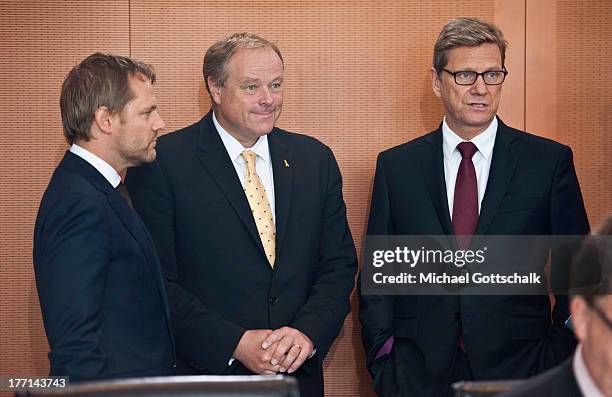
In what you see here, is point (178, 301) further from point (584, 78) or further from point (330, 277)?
point (584, 78)

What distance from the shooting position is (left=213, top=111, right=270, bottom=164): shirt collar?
3.46 metres

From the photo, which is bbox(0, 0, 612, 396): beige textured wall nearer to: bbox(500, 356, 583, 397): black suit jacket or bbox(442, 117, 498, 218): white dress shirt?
bbox(442, 117, 498, 218): white dress shirt

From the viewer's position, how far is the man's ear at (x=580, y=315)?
165cm

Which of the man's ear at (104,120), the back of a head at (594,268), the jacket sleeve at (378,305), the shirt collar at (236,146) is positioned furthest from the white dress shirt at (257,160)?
the back of a head at (594,268)

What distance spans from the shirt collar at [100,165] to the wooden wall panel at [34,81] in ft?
4.23

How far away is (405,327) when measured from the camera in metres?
3.45

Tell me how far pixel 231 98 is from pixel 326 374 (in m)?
1.37

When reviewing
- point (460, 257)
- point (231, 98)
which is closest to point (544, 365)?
point (460, 257)

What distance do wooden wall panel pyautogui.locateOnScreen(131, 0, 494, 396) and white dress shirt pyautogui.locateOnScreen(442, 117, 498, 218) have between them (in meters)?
0.64

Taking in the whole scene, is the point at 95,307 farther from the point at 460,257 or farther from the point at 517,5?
the point at 517,5

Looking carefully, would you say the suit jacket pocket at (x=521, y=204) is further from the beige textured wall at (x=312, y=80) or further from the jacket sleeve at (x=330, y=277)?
the beige textured wall at (x=312, y=80)

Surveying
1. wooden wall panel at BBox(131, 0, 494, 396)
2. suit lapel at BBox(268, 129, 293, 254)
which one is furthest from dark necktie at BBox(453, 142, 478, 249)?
wooden wall panel at BBox(131, 0, 494, 396)

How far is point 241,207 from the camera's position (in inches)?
133

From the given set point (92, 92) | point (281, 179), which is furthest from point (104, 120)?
point (281, 179)
